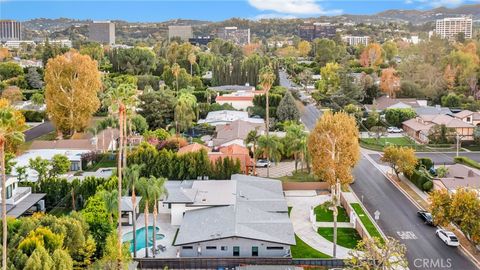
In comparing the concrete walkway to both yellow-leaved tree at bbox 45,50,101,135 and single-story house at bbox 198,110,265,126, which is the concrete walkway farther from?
yellow-leaved tree at bbox 45,50,101,135

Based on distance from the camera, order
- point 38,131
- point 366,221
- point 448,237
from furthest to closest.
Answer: point 38,131 → point 366,221 → point 448,237

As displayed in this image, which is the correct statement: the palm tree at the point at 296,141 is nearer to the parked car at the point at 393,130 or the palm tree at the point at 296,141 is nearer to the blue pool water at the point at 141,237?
the blue pool water at the point at 141,237

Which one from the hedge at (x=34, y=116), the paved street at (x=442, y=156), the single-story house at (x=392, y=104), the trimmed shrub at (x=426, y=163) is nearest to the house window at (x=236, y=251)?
the trimmed shrub at (x=426, y=163)

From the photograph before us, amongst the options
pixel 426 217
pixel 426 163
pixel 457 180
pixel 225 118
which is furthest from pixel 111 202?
pixel 225 118

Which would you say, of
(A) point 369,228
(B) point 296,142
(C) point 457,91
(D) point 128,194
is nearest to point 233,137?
(B) point 296,142

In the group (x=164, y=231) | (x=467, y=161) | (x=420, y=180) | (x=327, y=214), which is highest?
(x=467, y=161)

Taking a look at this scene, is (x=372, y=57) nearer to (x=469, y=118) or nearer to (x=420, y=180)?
(x=469, y=118)
